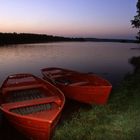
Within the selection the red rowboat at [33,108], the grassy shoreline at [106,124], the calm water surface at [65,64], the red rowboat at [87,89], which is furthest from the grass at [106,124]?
the calm water surface at [65,64]

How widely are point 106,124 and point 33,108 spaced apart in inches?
144

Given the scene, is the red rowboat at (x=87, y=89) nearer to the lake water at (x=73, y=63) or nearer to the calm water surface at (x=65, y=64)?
the calm water surface at (x=65, y=64)

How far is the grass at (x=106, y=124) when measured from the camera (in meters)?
10.9

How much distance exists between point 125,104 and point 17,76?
8930 millimetres

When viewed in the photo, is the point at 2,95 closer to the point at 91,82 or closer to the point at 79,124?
the point at 79,124

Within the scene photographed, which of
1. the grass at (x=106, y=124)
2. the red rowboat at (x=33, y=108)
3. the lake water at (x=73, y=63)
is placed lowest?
the lake water at (x=73, y=63)

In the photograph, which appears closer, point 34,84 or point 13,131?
point 13,131

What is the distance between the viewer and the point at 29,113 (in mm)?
11766

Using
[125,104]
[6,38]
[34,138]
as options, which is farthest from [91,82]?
[6,38]

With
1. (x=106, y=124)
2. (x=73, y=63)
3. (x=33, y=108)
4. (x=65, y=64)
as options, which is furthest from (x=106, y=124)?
(x=73, y=63)

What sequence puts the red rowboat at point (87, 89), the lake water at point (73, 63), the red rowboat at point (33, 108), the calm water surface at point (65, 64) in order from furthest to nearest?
the lake water at point (73, 63) → the calm water surface at point (65, 64) → the red rowboat at point (87, 89) → the red rowboat at point (33, 108)

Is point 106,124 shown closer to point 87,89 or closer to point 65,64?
point 87,89

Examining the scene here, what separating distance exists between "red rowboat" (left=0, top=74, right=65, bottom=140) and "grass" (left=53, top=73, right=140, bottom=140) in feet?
3.35

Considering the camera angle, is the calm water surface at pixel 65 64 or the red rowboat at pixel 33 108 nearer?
the red rowboat at pixel 33 108
